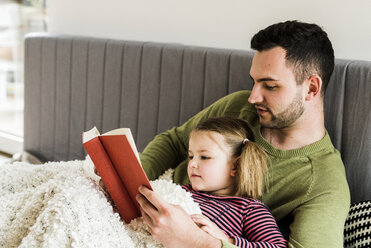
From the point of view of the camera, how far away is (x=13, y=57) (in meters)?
3.76

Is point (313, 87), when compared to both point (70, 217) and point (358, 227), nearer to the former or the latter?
point (358, 227)

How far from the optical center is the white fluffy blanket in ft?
3.95

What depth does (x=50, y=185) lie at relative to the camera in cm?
135

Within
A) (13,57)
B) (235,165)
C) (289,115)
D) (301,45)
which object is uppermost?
(301,45)

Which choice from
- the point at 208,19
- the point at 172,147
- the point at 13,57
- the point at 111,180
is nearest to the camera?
the point at 111,180

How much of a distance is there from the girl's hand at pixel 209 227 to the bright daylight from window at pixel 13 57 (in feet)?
8.83

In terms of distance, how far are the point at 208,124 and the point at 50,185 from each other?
543 mm

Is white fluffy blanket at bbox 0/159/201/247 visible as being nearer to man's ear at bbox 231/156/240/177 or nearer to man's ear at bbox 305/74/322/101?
man's ear at bbox 231/156/240/177

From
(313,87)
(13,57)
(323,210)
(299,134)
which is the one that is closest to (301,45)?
(313,87)

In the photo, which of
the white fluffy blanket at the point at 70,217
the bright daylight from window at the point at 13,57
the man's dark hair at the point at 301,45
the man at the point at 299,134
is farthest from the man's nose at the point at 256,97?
the bright daylight from window at the point at 13,57

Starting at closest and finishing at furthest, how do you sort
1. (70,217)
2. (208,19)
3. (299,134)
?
1. (70,217)
2. (299,134)
3. (208,19)

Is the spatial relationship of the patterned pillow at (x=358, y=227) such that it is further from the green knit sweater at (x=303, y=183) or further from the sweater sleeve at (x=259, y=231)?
the sweater sleeve at (x=259, y=231)

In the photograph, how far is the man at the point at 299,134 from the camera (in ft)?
4.57

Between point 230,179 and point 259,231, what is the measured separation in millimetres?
229
